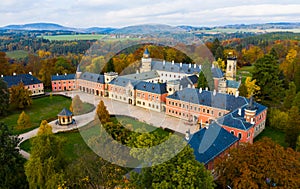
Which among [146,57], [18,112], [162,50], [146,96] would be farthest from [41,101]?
[162,50]

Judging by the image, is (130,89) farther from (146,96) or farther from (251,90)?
(251,90)

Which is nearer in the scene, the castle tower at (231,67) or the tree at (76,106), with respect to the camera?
the tree at (76,106)

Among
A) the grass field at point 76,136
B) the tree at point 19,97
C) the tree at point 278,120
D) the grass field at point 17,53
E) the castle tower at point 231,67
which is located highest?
the grass field at point 17,53

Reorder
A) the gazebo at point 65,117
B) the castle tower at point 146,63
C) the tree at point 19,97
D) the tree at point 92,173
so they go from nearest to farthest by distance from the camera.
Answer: the tree at point 92,173
the gazebo at point 65,117
the tree at point 19,97
the castle tower at point 146,63

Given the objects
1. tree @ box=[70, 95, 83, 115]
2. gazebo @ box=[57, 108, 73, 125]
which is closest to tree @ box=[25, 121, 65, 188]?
gazebo @ box=[57, 108, 73, 125]

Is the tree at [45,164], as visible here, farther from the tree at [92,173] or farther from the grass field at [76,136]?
the grass field at [76,136]

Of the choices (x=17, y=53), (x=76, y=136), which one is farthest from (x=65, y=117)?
(x=17, y=53)

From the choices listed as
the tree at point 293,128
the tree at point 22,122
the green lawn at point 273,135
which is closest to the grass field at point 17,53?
the tree at point 22,122

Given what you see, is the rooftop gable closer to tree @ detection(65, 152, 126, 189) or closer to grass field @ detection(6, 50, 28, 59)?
tree @ detection(65, 152, 126, 189)

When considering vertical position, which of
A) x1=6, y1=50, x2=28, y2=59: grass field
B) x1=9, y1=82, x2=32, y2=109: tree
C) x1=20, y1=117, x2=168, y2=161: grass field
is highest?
x1=6, y1=50, x2=28, y2=59: grass field
